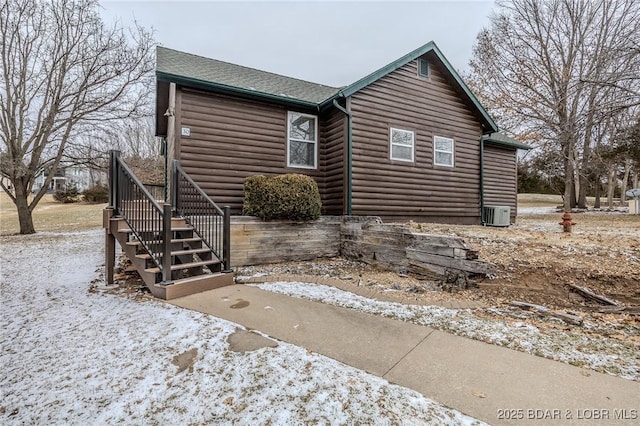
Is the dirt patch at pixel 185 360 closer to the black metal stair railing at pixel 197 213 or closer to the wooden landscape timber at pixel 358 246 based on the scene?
the black metal stair railing at pixel 197 213

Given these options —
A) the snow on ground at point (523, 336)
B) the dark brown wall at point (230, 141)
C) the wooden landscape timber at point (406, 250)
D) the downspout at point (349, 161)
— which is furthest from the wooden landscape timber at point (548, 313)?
the dark brown wall at point (230, 141)

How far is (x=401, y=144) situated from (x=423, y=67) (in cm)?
254

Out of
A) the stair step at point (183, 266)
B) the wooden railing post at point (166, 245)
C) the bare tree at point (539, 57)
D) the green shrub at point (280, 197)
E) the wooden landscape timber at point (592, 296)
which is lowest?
the wooden landscape timber at point (592, 296)

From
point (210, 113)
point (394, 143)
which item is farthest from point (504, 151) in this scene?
point (210, 113)

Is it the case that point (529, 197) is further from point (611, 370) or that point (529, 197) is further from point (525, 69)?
point (611, 370)

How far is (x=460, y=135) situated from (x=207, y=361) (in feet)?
32.3

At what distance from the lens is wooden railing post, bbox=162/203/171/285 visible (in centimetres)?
398

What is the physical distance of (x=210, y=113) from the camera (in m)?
7.04

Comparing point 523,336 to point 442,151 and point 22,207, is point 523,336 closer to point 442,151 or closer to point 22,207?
point 442,151

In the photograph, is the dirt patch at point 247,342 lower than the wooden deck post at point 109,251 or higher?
lower

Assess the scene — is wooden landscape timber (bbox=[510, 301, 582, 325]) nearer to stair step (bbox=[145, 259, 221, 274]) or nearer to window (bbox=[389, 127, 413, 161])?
stair step (bbox=[145, 259, 221, 274])

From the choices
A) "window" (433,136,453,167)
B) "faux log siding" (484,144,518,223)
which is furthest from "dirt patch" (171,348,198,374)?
"faux log siding" (484,144,518,223)

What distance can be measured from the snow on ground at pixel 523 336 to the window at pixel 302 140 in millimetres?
4780

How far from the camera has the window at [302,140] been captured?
8070mm
